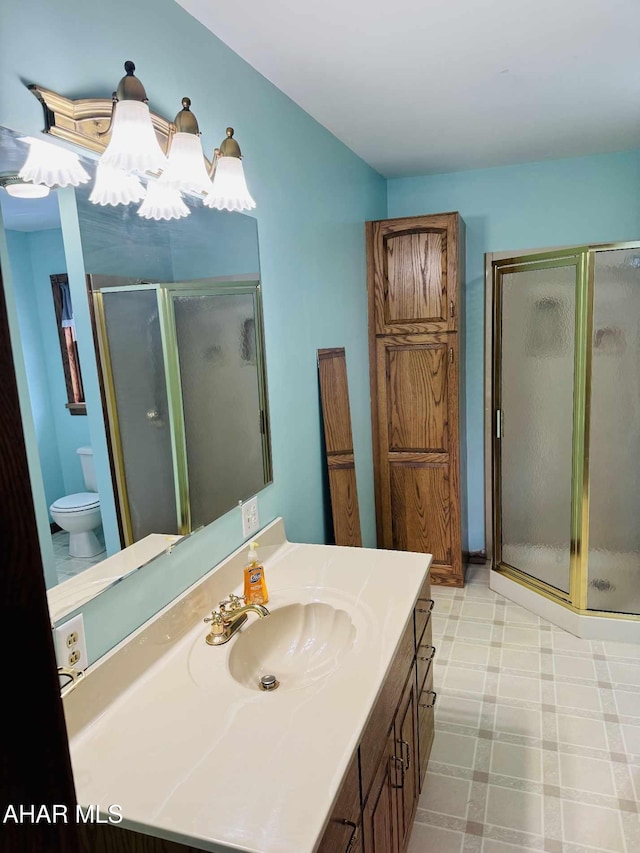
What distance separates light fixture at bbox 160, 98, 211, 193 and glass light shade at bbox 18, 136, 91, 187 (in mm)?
262

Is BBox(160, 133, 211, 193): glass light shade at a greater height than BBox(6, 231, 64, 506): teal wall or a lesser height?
greater

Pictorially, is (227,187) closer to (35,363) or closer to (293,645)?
(35,363)

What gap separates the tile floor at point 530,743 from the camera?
6.01 feet

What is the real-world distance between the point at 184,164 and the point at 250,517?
1119mm

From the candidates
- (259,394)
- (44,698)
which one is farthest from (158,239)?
(44,698)

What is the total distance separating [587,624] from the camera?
2.91m

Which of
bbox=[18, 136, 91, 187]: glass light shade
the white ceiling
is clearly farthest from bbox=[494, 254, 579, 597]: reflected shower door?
bbox=[18, 136, 91, 187]: glass light shade

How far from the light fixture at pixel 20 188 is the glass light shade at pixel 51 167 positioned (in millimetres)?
10

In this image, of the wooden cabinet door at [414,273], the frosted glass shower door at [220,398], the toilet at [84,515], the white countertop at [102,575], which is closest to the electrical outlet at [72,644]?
the white countertop at [102,575]

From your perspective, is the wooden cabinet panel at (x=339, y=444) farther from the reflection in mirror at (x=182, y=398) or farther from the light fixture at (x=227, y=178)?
the light fixture at (x=227, y=178)

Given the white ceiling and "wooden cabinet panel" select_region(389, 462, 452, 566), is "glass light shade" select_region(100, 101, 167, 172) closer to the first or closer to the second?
the white ceiling

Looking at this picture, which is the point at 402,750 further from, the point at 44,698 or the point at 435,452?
the point at 435,452

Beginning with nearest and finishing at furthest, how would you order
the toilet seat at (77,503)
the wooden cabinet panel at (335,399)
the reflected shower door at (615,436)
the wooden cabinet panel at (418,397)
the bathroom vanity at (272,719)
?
the bathroom vanity at (272,719)
the toilet seat at (77,503)
the wooden cabinet panel at (335,399)
the reflected shower door at (615,436)
the wooden cabinet panel at (418,397)

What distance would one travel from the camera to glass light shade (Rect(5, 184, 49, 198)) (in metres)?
1.07
